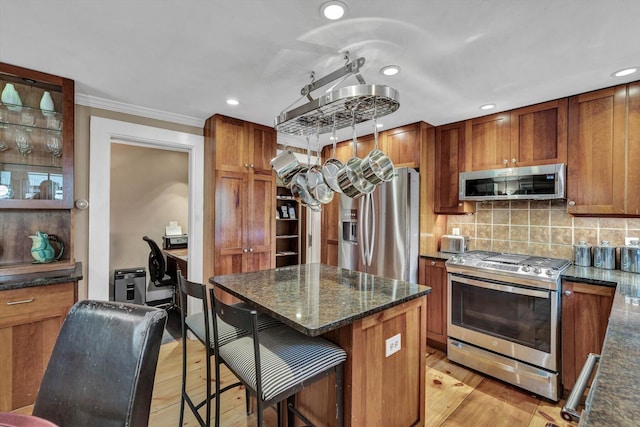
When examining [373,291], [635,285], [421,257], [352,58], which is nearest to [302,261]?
[421,257]

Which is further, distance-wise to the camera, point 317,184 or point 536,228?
point 536,228

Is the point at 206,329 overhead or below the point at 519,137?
below

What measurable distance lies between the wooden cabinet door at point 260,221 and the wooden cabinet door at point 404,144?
4.64 feet

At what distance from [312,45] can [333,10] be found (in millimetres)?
307

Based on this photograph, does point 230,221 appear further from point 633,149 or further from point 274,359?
point 633,149

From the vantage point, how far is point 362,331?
140 cm

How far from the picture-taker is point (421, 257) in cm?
305

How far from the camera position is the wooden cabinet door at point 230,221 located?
2.99 meters

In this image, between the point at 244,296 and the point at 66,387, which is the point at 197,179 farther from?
the point at 66,387

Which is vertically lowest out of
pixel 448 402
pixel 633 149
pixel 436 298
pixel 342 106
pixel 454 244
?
pixel 448 402

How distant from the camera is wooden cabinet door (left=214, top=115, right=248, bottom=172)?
2.97 m

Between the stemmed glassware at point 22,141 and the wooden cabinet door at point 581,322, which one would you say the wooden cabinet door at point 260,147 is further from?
the wooden cabinet door at point 581,322

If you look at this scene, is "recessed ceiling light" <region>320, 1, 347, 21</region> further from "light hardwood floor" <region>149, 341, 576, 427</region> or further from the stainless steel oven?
"light hardwood floor" <region>149, 341, 576, 427</region>

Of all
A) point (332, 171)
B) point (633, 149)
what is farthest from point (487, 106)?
point (332, 171)
